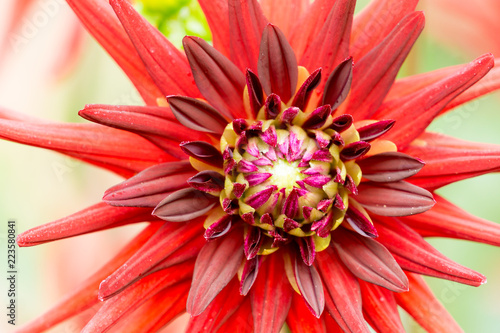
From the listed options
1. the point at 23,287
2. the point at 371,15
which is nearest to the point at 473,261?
the point at 371,15

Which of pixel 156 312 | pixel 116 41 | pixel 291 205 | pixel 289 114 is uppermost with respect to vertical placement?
pixel 116 41

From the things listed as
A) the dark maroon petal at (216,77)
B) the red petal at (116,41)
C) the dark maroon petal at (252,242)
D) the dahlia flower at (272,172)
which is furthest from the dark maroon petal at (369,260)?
the red petal at (116,41)

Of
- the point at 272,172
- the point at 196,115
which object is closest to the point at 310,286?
the point at 272,172

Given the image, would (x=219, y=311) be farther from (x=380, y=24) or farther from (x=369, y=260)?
(x=380, y=24)

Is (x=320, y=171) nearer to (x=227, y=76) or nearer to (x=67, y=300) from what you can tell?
(x=227, y=76)

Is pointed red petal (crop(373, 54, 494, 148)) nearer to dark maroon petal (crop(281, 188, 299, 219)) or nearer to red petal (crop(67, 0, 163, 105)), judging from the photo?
dark maroon petal (crop(281, 188, 299, 219))

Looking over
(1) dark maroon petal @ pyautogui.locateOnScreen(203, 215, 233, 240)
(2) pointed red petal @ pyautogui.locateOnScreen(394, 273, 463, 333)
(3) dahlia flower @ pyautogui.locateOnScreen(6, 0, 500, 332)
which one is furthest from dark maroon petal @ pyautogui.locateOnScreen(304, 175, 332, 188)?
(2) pointed red petal @ pyautogui.locateOnScreen(394, 273, 463, 333)
